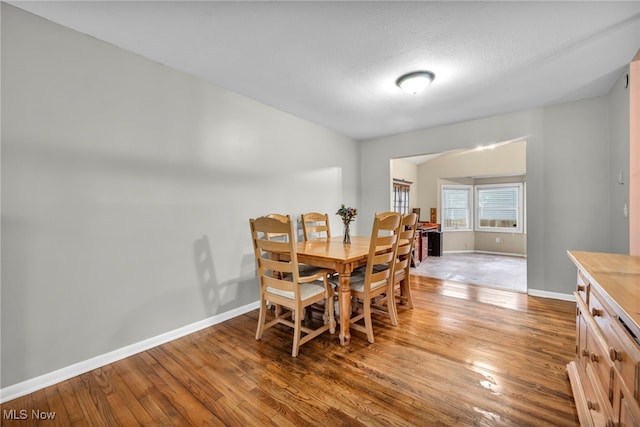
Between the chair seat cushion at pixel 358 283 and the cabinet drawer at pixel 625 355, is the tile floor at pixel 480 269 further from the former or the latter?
the cabinet drawer at pixel 625 355

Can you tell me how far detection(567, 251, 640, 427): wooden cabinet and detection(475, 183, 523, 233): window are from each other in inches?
233

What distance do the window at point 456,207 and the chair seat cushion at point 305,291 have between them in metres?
5.94

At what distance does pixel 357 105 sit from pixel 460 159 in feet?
15.5

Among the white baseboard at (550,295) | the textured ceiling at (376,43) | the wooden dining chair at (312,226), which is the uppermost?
the textured ceiling at (376,43)

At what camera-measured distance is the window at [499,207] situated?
6.66 m

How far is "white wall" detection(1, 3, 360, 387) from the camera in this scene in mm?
1665

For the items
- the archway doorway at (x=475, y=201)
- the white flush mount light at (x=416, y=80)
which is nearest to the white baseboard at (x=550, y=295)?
the archway doorway at (x=475, y=201)

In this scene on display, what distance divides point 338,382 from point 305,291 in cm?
68

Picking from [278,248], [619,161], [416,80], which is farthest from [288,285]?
[619,161]

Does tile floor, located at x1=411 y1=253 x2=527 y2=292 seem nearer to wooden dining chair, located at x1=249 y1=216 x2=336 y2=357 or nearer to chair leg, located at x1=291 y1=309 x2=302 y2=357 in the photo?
wooden dining chair, located at x1=249 y1=216 x2=336 y2=357

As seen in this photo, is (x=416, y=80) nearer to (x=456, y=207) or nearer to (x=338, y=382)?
(x=338, y=382)

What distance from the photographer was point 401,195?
6.42 meters

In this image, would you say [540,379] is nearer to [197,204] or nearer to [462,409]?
[462,409]

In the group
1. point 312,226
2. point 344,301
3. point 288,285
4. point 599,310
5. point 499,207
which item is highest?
point 499,207
